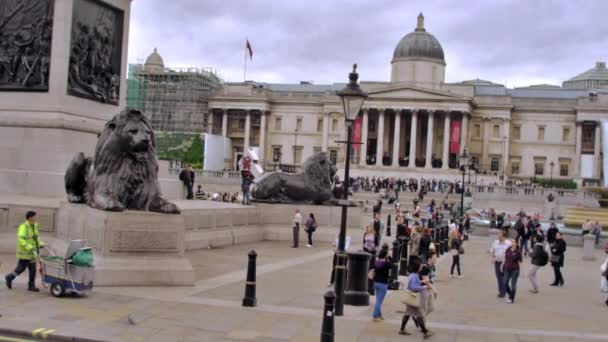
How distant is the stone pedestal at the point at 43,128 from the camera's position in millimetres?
20047

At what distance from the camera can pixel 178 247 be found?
1419cm

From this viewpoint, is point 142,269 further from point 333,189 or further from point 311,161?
point 333,189

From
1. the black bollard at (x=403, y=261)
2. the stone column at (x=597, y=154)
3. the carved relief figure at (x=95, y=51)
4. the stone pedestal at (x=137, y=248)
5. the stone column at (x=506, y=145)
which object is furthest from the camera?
the stone column at (x=506, y=145)

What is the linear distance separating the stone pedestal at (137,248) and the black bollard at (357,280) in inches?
117

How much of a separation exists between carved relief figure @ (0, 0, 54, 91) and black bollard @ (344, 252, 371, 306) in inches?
431

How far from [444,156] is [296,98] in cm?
2273

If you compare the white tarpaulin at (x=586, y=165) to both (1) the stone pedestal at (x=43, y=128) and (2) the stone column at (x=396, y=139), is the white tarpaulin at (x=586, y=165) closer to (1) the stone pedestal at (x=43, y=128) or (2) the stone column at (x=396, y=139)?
(2) the stone column at (x=396, y=139)

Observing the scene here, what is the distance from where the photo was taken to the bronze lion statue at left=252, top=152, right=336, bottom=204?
1064 inches

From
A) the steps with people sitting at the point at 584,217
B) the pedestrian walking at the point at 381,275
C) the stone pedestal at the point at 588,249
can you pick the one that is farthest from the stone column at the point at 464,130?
the pedestrian walking at the point at 381,275

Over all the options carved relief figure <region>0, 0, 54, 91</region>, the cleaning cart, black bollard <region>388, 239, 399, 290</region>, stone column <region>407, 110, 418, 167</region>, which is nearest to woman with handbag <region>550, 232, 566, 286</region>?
black bollard <region>388, 239, 399, 290</region>

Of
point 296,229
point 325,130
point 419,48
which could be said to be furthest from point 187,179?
point 419,48

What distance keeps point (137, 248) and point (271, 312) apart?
3.00m

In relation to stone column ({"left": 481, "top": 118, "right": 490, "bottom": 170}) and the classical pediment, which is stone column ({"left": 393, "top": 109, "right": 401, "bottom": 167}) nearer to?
the classical pediment

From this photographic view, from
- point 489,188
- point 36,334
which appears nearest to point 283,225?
point 36,334
